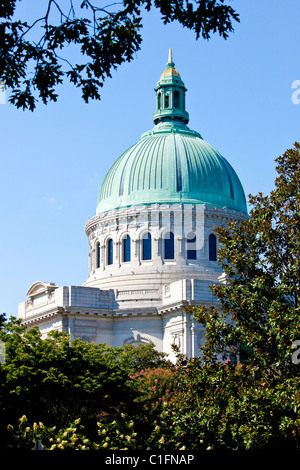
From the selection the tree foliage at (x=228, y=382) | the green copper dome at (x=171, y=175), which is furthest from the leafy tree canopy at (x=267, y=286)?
the green copper dome at (x=171, y=175)

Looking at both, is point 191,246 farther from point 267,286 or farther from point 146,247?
point 267,286

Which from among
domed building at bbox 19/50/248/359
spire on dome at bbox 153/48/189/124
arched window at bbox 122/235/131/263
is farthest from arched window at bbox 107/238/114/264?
spire on dome at bbox 153/48/189/124

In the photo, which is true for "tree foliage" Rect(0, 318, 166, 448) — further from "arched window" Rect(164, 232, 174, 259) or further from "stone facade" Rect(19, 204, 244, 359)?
"arched window" Rect(164, 232, 174, 259)

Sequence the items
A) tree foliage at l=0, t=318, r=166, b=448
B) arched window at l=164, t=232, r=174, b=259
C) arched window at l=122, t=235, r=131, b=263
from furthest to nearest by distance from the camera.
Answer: arched window at l=122, t=235, r=131, b=263 → arched window at l=164, t=232, r=174, b=259 → tree foliage at l=0, t=318, r=166, b=448

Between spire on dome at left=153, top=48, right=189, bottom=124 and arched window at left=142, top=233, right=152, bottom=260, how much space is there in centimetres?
1570

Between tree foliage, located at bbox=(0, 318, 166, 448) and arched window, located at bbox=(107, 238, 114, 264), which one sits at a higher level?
arched window, located at bbox=(107, 238, 114, 264)

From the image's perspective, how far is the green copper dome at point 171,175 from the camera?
7706 cm

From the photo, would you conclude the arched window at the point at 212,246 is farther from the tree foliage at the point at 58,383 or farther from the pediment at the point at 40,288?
the tree foliage at the point at 58,383

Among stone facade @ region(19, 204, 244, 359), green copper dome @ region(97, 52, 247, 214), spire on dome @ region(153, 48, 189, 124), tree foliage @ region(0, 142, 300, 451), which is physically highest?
spire on dome @ region(153, 48, 189, 124)

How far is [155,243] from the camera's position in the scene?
74500 mm

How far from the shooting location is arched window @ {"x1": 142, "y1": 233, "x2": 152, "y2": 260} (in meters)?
75.1

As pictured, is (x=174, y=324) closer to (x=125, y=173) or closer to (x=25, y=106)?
(x=125, y=173)

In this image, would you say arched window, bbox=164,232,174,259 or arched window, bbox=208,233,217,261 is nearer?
arched window, bbox=164,232,174,259
